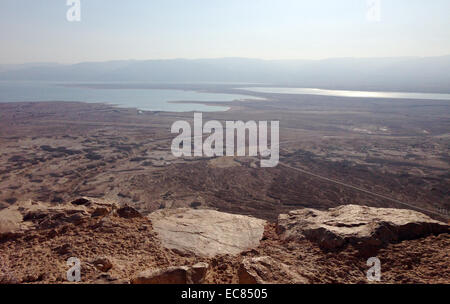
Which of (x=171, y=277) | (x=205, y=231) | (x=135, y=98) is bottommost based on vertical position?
(x=205, y=231)

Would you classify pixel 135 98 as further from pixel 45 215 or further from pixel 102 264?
pixel 102 264

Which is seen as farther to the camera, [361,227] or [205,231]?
[205,231]

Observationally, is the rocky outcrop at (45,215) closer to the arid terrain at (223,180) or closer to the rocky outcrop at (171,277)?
the arid terrain at (223,180)

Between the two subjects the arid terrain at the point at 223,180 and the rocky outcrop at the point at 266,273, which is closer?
the rocky outcrop at the point at 266,273

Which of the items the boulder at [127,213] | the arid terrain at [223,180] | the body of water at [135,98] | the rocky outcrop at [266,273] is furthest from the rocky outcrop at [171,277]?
the body of water at [135,98]

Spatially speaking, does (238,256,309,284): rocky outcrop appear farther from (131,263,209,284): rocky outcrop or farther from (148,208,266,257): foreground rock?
(148,208,266,257): foreground rock

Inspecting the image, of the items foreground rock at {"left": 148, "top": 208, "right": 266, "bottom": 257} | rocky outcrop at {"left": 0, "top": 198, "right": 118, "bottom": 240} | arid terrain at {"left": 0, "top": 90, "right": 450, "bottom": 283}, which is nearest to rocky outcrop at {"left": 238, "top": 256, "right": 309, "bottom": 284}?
arid terrain at {"left": 0, "top": 90, "right": 450, "bottom": 283}

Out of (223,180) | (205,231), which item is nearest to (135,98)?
(223,180)
